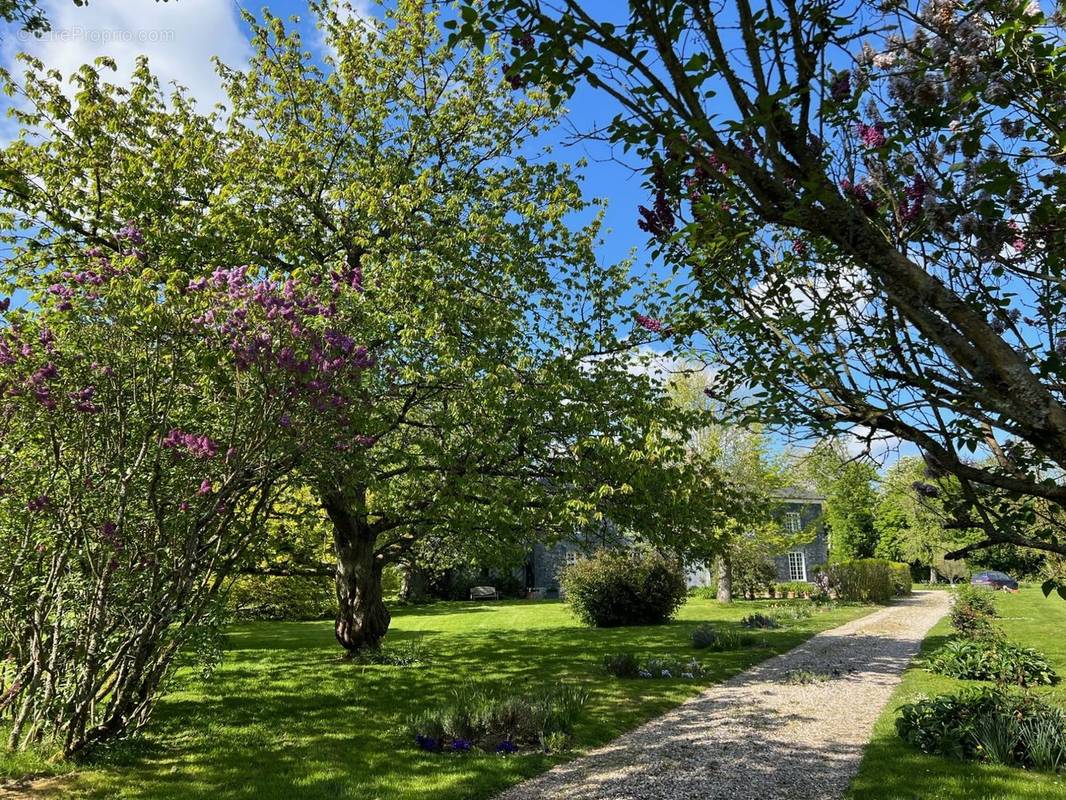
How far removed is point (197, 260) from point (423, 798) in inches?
316

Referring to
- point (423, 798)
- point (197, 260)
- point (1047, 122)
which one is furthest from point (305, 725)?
point (1047, 122)

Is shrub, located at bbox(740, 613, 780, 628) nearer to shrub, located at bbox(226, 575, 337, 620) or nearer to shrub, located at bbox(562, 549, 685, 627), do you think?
shrub, located at bbox(562, 549, 685, 627)

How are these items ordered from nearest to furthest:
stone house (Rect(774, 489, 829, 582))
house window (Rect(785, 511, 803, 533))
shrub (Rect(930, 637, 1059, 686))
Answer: shrub (Rect(930, 637, 1059, 686))
house window (Rect(785, 511, 803, 533))
stone house (Rect(774, 489, 829, 582))

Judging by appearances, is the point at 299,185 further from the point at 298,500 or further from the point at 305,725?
the point at 305,725

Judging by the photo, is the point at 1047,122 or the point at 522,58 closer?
the point at 522,58

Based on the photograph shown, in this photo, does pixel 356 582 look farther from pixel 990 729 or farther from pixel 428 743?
pixel 990 729

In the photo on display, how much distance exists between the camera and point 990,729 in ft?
22.1

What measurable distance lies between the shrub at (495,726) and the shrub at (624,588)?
1159cm

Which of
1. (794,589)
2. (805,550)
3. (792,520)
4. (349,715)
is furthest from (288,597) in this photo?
(805,550)

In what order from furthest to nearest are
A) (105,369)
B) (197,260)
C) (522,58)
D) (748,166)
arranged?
(197,260) → (105,369) → (522,58) → (748,166)

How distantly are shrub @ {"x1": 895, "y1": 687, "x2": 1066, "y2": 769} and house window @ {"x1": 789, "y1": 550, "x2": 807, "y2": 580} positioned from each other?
41.1 m

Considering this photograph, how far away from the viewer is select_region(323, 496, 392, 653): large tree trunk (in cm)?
1322

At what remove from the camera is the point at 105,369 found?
6.52 meters

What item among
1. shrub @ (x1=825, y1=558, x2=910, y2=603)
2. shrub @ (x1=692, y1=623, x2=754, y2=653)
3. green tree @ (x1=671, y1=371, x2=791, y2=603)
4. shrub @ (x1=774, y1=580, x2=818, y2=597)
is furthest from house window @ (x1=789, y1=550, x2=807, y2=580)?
shrub @ (x1=692, y1=623, x2=754, y2=653)
